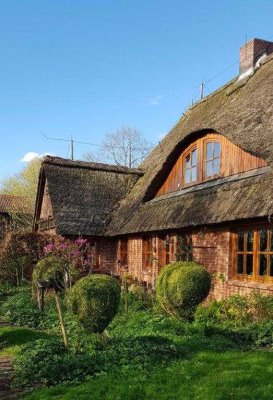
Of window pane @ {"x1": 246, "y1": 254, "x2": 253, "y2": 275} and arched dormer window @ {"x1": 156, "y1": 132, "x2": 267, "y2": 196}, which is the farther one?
arched dormer window @ {"x1": 156, "y1": 132, "x2": 267, "y2": 196}

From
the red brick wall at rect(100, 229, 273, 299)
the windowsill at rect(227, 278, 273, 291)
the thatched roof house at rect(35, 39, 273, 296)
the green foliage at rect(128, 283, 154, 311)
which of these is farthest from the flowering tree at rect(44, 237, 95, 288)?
the windowsill at rect(227, 278, 273, 291)

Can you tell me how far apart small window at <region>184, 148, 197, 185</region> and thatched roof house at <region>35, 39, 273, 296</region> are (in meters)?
0.03

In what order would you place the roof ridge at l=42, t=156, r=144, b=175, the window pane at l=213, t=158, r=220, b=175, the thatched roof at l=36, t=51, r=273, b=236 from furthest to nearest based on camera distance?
1. the roof ridge at l=42, t=156, r=144, b=175
2. the window pane at l=213, t=158, r=220, b=175
3. the thatched roof at l=36, t=51, r=273, b=236

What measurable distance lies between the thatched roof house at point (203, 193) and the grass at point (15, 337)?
4829 mm

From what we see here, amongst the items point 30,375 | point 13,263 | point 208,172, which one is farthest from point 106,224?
point 30,375

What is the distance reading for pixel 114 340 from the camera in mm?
7918

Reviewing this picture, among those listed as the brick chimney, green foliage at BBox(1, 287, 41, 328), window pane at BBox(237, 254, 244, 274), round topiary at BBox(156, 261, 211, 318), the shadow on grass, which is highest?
the brick chimney

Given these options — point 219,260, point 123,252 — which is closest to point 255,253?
point 219,260

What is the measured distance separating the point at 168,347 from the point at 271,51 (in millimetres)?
15325

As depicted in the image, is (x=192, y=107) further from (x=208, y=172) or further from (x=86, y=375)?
(x=86, y=375)

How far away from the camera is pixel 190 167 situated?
1512 centimetres

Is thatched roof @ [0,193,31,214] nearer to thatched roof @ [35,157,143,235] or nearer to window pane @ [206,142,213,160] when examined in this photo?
thatched roof @ [35,157,143,235]

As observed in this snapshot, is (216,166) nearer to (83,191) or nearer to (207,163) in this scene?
(207,163)

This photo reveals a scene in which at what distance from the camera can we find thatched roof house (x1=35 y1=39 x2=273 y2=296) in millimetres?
10906
